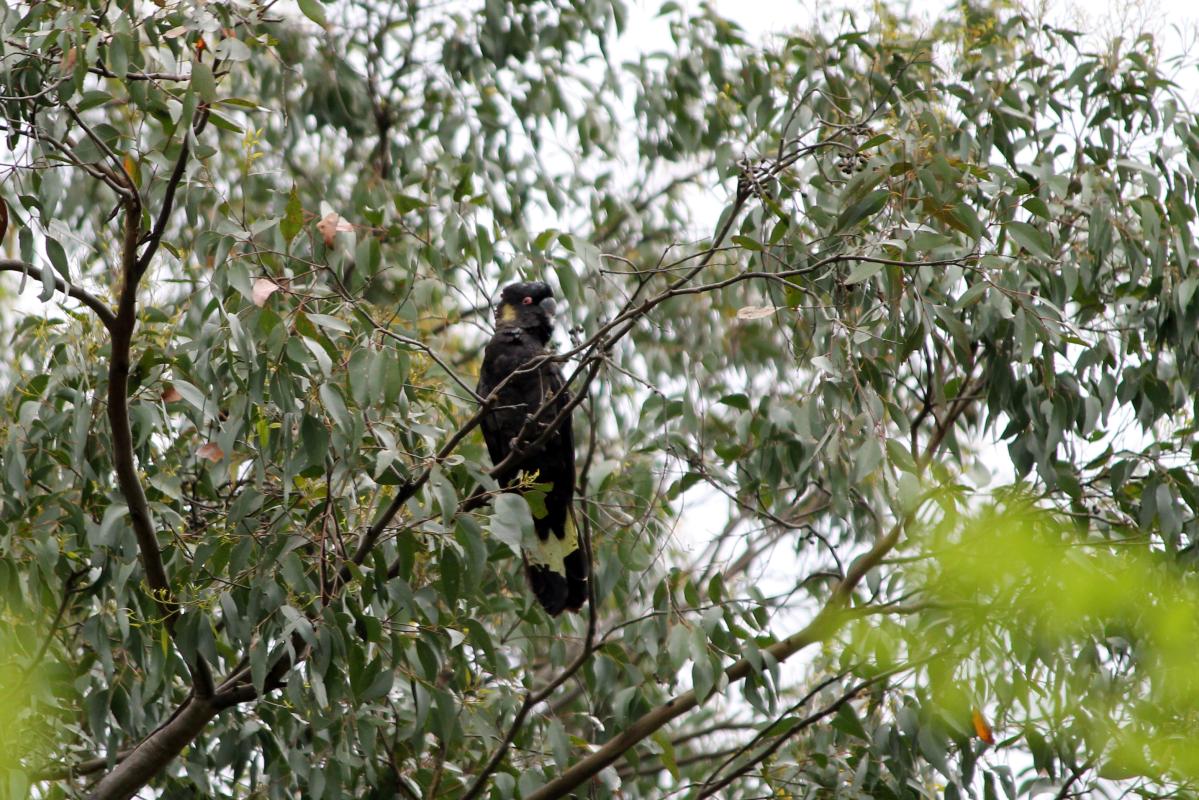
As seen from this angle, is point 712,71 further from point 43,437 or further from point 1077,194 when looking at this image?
point 43,437

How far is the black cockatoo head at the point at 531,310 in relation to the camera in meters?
4.36

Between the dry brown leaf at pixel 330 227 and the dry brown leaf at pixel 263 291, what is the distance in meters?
0.40

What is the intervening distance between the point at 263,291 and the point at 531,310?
195cm

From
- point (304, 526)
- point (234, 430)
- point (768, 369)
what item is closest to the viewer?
point (234, 430)

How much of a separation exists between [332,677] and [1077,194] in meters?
2.48

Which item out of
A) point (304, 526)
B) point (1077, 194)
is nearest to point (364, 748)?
point (304, 526)

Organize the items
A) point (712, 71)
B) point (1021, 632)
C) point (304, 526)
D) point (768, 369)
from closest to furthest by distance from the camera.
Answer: point (1021, 632) < point (304, 526) < point (712, 71) < point (768, 369)

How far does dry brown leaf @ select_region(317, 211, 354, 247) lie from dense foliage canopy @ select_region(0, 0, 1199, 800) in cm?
3

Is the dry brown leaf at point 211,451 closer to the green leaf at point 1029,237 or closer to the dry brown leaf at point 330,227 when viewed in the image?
the dry brown leaf at point 330,227

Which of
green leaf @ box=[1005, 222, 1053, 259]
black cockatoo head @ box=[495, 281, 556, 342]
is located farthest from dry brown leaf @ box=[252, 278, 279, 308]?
black cockatoo head @ box=[495, 281, 556, 342]

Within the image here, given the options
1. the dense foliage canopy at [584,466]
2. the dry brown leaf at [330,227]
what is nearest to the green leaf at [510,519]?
the dense foliage canopy at [584,466]

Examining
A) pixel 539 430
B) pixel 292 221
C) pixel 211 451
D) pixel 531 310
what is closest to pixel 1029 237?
pixel 292 221

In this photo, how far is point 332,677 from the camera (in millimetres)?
2656

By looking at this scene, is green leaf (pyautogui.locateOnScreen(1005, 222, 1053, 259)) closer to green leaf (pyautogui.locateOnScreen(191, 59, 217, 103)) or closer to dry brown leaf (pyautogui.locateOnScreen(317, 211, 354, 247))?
dry brown leaf (pyautogui.locateOnScreen(317, 211, 354, 247))
